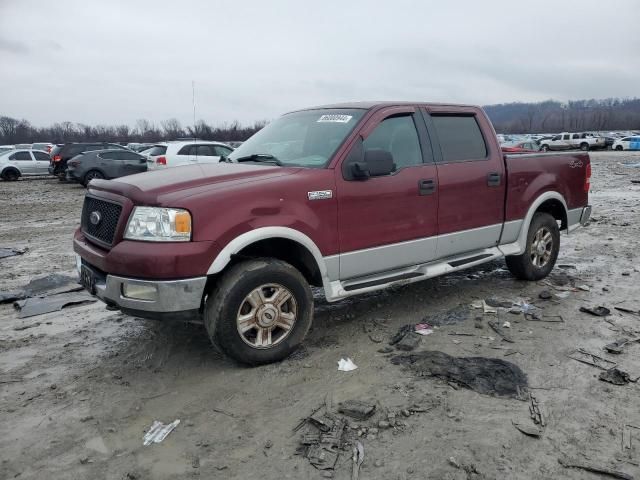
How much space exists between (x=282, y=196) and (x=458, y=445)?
204 centimetres

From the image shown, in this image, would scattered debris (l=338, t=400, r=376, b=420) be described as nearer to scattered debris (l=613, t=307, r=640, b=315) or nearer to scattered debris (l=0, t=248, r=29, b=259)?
scattered debris (l=613, t=307, r=640, b=315)

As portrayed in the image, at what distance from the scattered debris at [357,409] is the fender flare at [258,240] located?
3.68 feet

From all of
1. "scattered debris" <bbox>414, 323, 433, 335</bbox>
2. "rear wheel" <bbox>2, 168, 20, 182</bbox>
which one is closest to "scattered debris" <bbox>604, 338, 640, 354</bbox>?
"scattered debris" <bbox>414, 323, 433, 335</bbox>

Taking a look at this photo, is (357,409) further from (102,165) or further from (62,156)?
(62,156)

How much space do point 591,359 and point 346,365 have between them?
1882 millimetres

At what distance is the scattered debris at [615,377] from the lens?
11.6 feet

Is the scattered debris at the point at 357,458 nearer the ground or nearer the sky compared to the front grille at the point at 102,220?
nearer the ground

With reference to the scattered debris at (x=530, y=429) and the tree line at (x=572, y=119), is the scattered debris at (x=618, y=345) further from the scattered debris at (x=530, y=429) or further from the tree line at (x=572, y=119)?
the tree line at (x=572, y=119)

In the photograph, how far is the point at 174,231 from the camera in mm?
3441

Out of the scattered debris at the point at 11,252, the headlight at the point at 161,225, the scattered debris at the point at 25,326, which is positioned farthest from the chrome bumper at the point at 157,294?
the scattered debris at the point at 11,252

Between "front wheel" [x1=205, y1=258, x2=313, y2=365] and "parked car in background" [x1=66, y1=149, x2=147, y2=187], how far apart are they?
16.2 meters

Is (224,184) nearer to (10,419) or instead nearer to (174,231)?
(174,231)

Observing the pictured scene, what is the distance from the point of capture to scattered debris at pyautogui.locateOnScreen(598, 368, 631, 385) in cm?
353

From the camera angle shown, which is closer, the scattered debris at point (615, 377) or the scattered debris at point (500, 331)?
the scattered debris at point (615, 377)
